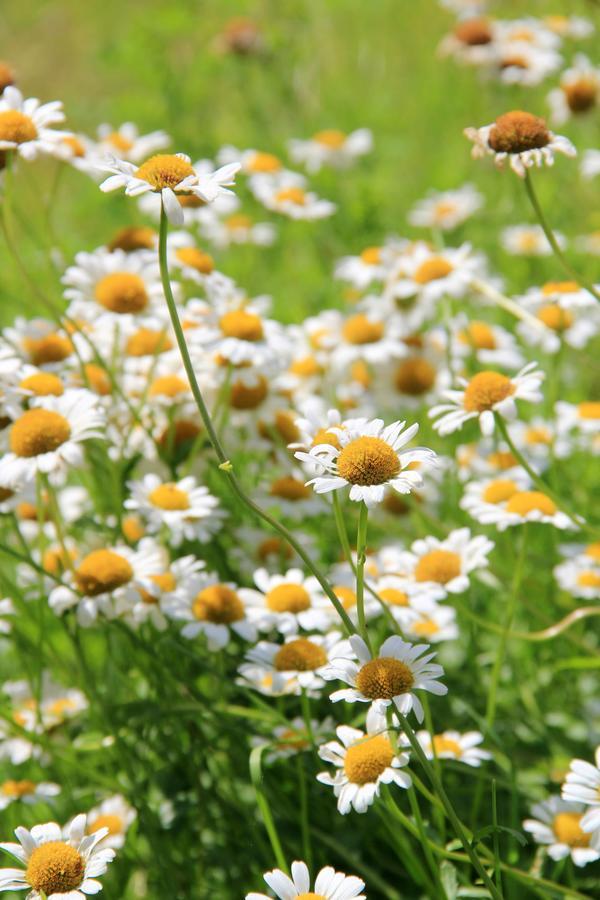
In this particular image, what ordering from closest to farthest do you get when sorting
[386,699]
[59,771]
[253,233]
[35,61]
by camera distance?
[386,699], [59,771], [253,233], [35,61]

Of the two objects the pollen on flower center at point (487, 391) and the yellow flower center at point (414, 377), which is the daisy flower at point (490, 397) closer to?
the pollen on flower center at point (487, 391)

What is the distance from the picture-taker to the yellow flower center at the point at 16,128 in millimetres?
1925

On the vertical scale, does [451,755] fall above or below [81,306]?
below

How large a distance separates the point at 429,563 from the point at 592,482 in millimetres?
1119

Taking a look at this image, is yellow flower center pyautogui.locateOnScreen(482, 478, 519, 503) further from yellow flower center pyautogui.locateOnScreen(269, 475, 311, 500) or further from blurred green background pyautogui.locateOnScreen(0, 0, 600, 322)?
blurred green background pyautogui.locateOnScreen(0, 0, 600, 322)

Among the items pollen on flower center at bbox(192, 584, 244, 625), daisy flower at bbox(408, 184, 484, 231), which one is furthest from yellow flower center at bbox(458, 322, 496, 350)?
pollen on flower center at bbox(192, 584, 244, 625)

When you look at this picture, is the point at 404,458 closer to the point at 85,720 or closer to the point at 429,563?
the point at 429,563

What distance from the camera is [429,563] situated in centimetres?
196

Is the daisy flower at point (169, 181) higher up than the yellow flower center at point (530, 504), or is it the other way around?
the daisy flower at point (169, 181)

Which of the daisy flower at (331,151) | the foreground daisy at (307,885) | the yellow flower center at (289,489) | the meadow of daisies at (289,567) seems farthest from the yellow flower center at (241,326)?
the daisy flower at (331,151)

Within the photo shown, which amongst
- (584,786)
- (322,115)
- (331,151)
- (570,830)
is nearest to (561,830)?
(570,830)

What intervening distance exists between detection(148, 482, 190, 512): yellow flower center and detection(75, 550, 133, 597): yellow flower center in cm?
18

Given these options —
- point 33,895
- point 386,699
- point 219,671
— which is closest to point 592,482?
point 219,671

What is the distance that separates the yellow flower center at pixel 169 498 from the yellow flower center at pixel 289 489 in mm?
328
